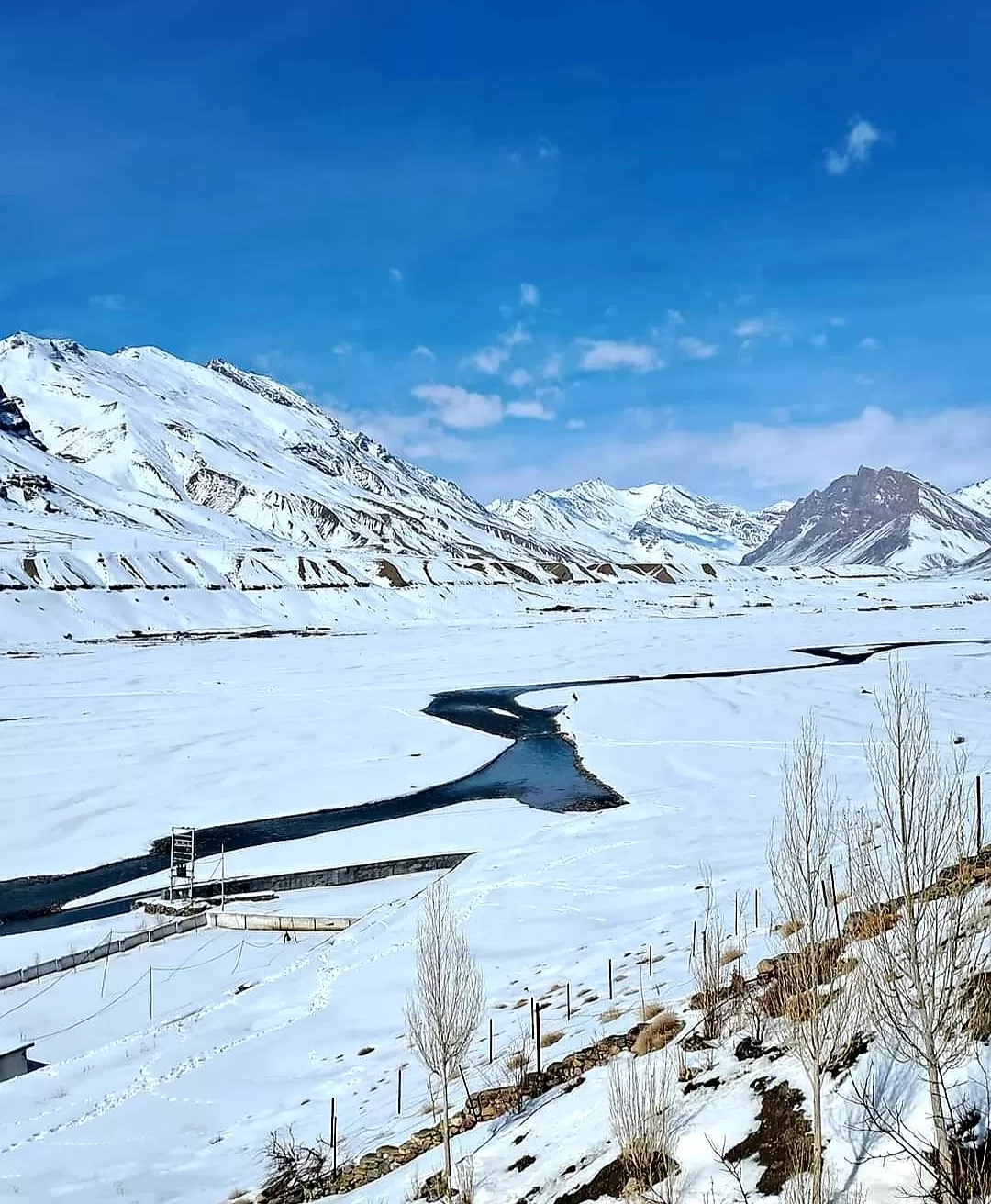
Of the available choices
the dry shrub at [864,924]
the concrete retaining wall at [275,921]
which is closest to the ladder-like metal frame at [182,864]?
the concrete retaining wall at [275,921]

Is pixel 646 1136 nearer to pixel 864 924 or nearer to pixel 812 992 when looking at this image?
pixel 812 992

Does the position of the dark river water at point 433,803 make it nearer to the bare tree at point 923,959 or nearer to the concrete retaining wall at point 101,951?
the concrete retaining wall at point 101,951

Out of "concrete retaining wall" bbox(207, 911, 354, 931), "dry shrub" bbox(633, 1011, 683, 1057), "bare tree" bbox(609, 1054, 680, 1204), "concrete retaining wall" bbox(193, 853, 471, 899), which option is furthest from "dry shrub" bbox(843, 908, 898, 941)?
"concrete retaining wall" bbox(193, 853, 471, 899)

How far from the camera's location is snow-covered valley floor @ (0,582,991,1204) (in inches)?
675

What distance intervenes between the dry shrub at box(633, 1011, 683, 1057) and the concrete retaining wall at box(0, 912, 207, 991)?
64.5ft

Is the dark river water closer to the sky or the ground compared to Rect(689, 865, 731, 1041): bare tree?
closer to the ground

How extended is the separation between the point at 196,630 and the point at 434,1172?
409 feet

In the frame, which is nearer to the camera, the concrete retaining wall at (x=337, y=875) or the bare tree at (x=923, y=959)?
Result: the bare tree at (x=923, y=959)

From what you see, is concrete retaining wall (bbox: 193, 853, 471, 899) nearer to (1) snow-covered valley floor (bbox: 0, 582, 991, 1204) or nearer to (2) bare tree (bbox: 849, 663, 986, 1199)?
(1) snow-covered valley floor (bbox: 0, 582, 991, 1204)

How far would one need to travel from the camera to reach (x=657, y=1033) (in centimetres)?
1544

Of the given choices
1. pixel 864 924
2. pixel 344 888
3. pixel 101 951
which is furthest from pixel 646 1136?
pixel 344 888

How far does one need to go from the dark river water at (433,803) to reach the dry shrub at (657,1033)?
77.9ft

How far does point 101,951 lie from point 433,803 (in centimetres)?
1991

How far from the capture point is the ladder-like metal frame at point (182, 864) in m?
33.2
